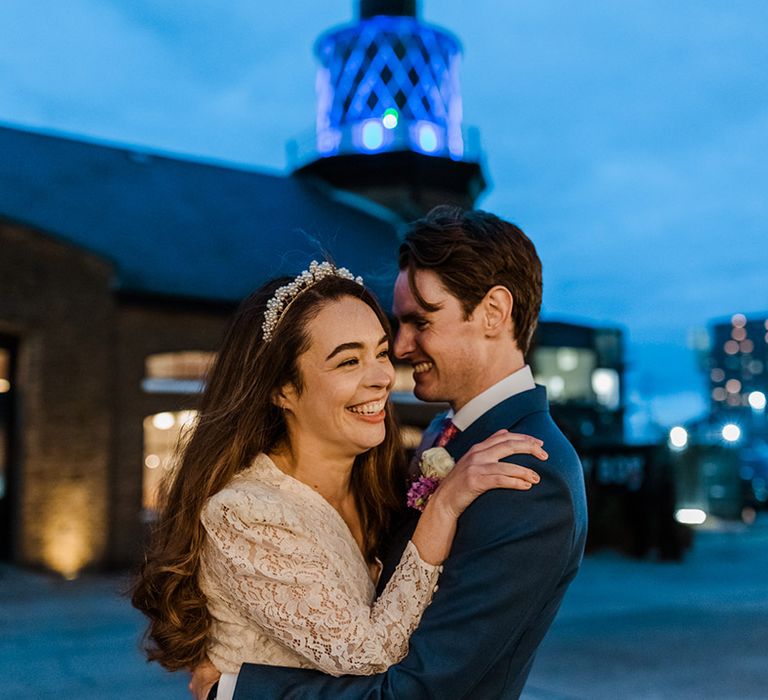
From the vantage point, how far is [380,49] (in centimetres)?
3073

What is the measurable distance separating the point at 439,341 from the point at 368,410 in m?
0.30

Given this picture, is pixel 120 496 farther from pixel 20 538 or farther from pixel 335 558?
pixel 335 558

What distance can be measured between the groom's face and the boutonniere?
221 mm

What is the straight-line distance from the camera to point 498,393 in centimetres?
278

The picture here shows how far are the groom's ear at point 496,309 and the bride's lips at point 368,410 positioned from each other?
0.40 metres

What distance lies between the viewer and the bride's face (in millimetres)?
2787

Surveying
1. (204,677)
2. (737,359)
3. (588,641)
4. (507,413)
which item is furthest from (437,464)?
(737,359)

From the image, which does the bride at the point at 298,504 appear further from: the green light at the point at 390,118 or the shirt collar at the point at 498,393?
the green light at the point at 390,118

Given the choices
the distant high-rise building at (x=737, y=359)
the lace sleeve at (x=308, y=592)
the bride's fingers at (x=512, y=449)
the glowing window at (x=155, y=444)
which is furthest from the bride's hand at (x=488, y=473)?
the distant high-rise building at (x=737, y=359)

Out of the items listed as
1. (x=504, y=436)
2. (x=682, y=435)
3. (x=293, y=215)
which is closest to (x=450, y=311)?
(x=504, y=436)

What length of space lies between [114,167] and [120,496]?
8.31 meters

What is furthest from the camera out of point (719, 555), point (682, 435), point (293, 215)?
point (682, 435)

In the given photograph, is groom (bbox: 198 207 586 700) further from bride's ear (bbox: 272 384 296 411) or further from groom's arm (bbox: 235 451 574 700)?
bride's ear (bbox: 272 384 296 411)

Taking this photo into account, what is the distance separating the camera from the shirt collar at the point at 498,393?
109 inches
